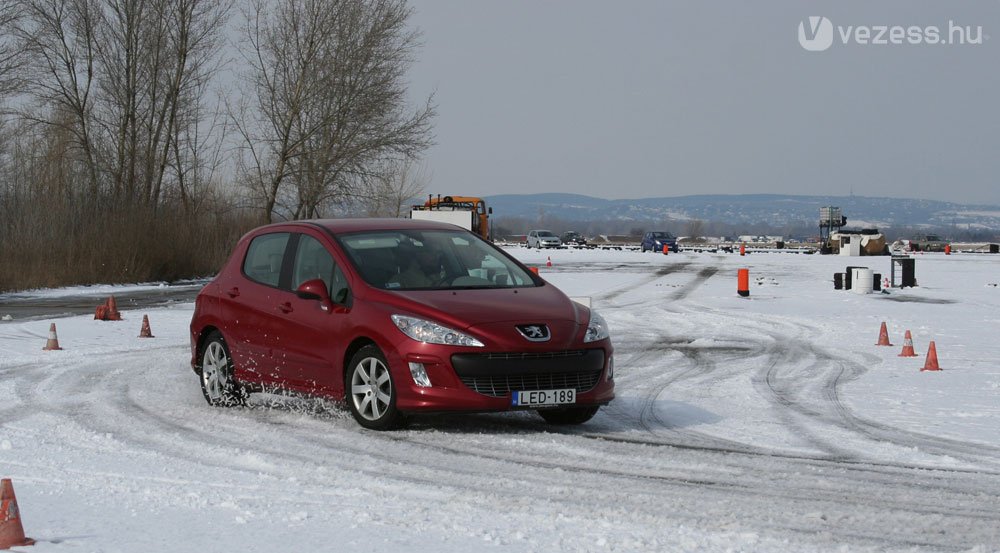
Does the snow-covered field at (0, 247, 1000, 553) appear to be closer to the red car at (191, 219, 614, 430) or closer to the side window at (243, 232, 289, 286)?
the red car at (191, 219, 614, 430)

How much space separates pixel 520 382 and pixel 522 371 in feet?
0.26

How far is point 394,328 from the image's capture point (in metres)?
9.04

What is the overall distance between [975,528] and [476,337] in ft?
12.4

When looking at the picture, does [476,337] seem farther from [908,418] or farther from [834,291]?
[834,291]

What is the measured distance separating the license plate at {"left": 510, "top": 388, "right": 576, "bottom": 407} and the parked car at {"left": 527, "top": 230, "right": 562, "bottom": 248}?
80.1 m

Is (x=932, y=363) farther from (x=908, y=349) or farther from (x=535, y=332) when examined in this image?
(x=535, y=332)

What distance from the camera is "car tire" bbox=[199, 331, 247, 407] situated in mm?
10742

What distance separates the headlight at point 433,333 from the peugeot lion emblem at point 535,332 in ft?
1.11

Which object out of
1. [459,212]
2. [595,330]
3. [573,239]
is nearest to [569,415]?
[595,330]

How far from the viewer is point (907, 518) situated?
641 centimetres

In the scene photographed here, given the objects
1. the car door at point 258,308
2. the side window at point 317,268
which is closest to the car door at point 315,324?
the side window at point 317,268

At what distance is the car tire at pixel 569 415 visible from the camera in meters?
9.67

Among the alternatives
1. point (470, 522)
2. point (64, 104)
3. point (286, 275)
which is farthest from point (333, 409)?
point (64, 104)

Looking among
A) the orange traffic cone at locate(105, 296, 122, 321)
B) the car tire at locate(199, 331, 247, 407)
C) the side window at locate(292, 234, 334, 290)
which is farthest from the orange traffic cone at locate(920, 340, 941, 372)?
the orange traffic cone at locate(105, 296, 122, 321)
